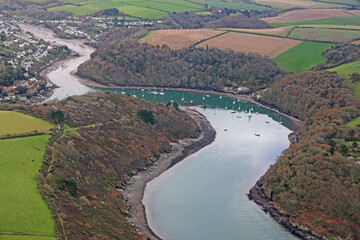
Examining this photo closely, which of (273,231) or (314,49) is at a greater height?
(314,49)

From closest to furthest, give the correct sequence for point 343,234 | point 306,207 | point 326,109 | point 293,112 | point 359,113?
point 343,234
point 306,207
point 359,113
point 326,109
point 293,112

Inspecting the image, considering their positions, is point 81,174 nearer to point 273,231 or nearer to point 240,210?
point 240,210

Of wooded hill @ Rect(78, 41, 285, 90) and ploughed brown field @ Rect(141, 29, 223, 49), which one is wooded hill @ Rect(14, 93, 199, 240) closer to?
wooded hill @ Rect(78, 41, 285, 90)

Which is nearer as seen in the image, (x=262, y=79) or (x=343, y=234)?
(x=343, y=234)

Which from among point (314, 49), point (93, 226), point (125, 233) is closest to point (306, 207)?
point (125, 233)

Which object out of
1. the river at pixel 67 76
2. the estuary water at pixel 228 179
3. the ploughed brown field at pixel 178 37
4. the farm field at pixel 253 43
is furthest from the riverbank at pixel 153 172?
the ploughed brown field at pixel 178 37

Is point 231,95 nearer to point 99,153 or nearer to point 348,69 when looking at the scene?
point 348,69

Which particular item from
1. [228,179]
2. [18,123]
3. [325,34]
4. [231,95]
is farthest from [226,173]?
[325,34]

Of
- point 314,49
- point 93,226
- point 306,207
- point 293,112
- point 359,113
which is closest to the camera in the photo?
point 93,226

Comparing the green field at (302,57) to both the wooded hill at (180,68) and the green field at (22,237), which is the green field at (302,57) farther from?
the green field at (22,237)
